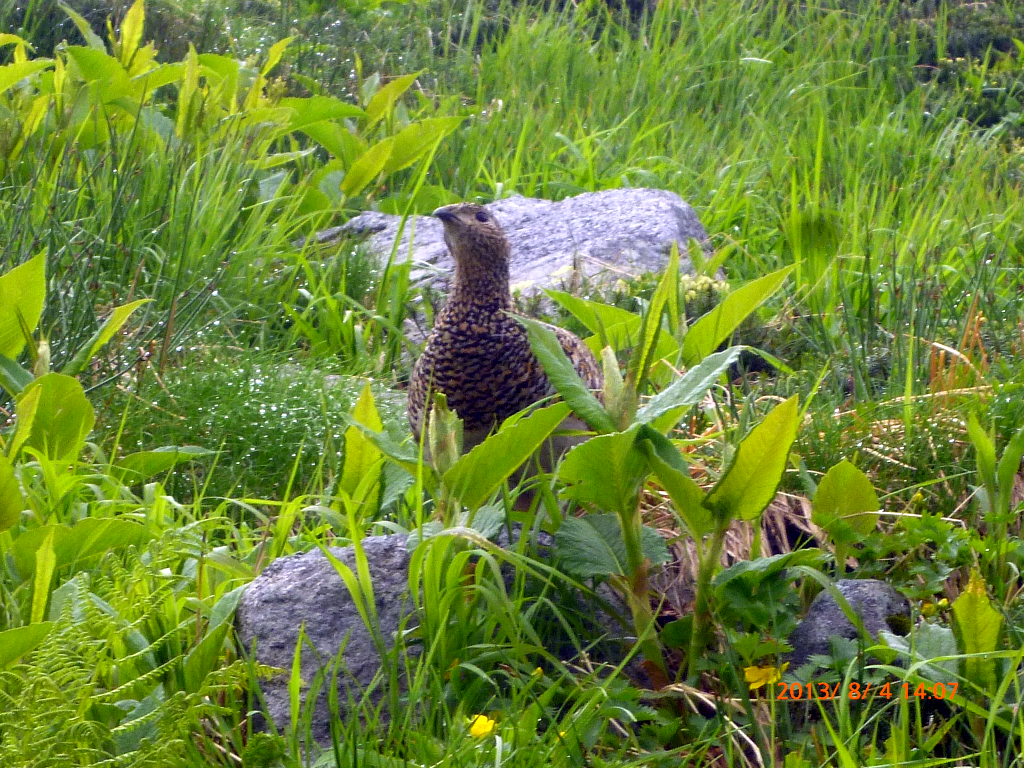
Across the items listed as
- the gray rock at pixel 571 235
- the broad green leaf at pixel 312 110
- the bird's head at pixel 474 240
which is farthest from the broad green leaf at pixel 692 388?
the broad green leaf at pixel 312 110

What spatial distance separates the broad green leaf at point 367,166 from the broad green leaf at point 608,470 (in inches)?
138

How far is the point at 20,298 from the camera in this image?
9.08 feet

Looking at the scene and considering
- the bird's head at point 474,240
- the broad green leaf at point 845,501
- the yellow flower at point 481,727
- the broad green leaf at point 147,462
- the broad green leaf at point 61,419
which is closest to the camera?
the yellow flower at point 481,727

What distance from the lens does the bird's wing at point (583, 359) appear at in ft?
11.0

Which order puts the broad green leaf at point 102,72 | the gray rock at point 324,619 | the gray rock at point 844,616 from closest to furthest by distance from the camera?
the gray rock at point 324,619, the gray rock at point 844,616, the broad green leaf at point 102,72

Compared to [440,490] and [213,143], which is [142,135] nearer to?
[213,143]

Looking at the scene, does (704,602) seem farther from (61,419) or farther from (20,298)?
(20,298)

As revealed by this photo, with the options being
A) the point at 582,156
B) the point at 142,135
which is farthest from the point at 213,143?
the point at 582,156

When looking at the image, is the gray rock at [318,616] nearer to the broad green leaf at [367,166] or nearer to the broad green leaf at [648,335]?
the broad green leaf at [648,335]

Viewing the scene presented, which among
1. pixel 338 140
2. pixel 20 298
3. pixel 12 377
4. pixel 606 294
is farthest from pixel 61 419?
pixel 338 140

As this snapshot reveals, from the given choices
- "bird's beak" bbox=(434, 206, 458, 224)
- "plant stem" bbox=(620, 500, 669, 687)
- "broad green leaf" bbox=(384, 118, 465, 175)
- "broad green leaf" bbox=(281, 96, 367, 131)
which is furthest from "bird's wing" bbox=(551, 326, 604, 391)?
"broad green leaf" bbox=(281, 96, 367, 131)

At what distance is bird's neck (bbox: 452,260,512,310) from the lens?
11.4ft

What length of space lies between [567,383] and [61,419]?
1315mm

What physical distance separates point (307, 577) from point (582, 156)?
4501mm
